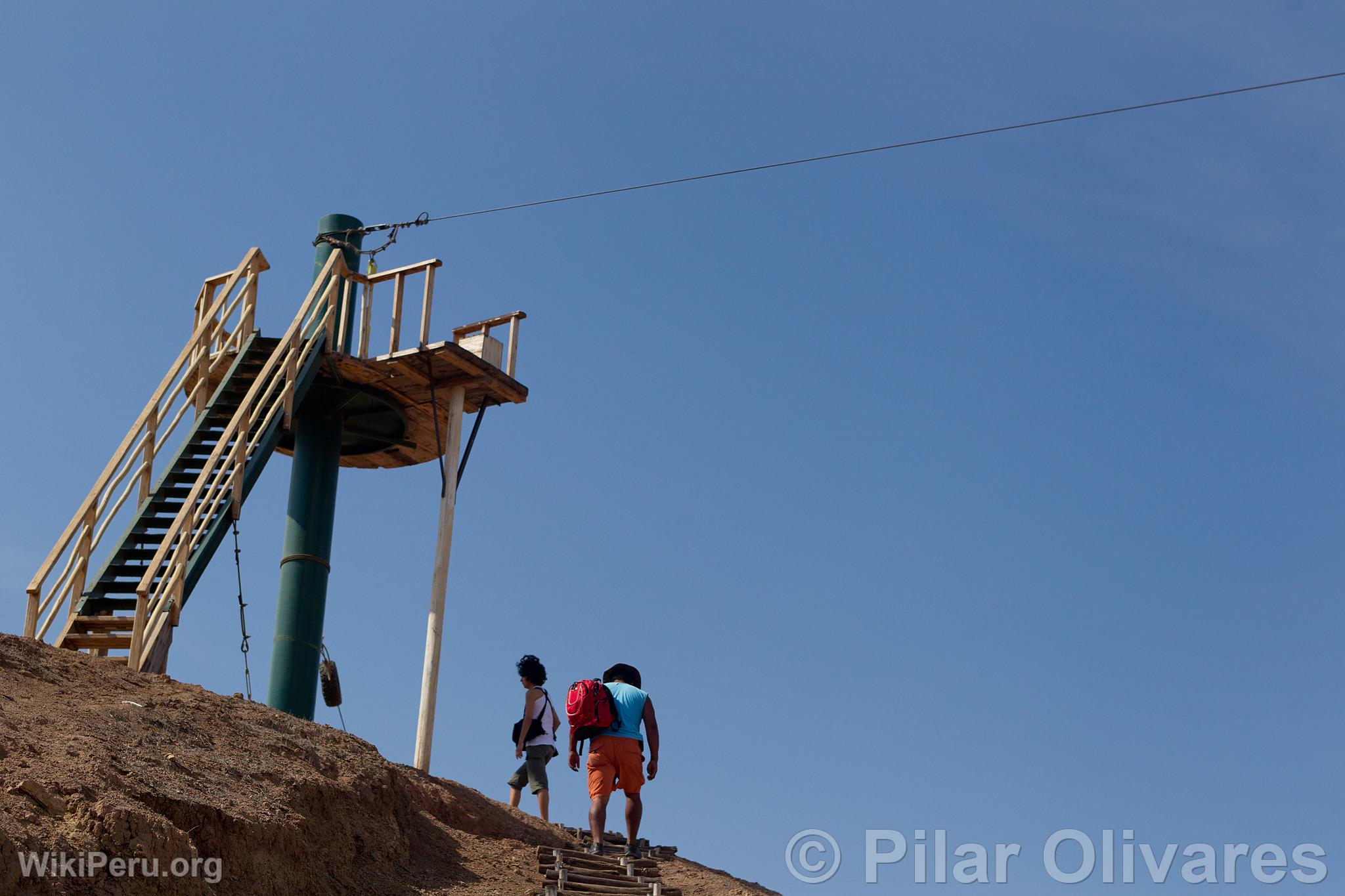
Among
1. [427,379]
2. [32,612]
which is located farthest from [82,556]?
[427,379]

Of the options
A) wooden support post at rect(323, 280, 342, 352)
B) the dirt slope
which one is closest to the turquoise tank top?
the dirt slope

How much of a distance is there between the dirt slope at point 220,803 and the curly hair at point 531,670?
3.73ft

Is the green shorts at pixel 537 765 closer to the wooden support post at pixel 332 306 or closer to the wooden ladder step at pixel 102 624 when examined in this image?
the wooden ladder step at pixel 102 624

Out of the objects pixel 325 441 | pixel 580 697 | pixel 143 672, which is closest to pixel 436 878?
pixel 580 697

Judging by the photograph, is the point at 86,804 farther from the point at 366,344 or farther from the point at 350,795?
the point at 366,344

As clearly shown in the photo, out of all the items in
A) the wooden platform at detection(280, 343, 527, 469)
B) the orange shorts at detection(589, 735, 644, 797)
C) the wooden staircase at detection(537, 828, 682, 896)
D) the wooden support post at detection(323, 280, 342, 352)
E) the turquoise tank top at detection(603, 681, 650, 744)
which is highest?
the wooden support post at detection(323, 280, 342, 352)

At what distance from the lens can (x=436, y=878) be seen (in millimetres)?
12609

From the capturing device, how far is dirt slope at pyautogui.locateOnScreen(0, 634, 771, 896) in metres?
10.0

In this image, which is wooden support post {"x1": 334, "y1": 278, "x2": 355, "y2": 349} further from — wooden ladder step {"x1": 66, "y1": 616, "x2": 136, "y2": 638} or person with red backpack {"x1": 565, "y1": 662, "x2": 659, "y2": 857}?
person with red backpack {"x1": 565, "y1": 662, "x2": 659, "y2": 857}

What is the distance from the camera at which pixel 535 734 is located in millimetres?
15438

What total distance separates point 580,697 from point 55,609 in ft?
16.1

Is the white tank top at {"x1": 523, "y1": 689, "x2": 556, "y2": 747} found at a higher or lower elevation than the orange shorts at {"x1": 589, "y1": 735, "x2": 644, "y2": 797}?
higher

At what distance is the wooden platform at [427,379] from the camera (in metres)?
18.9
